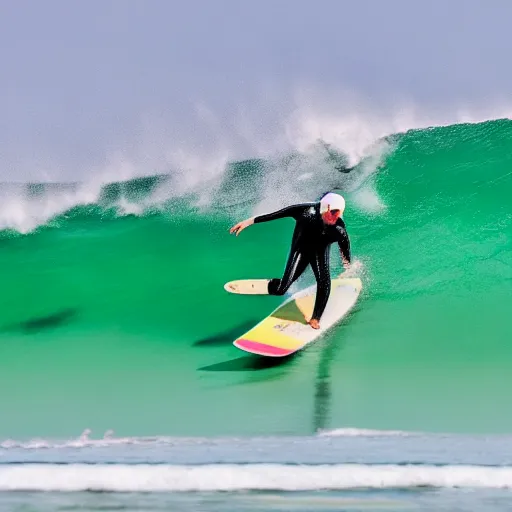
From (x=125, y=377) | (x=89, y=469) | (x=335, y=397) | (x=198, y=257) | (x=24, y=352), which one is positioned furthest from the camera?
(x=198, y=257)

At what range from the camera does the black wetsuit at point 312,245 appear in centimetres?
296

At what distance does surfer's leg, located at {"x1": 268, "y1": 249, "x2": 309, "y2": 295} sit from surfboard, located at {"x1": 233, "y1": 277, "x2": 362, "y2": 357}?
3.0 inches

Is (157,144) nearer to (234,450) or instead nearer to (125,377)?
(125,377)

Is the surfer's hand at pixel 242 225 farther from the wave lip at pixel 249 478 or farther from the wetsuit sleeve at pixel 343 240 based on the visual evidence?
the wave lip at pixel 249 478

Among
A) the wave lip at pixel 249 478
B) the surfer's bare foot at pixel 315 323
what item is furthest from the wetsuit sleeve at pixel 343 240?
the wave lip at pixel 249 478

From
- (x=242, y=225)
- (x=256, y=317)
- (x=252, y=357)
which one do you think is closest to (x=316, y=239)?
(x=242, y=225)

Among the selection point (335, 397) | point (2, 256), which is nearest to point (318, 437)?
point (335, 397)

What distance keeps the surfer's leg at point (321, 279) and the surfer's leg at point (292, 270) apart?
2.7 inches

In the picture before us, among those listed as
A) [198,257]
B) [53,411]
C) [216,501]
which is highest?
[198,257]

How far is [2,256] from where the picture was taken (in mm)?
3455

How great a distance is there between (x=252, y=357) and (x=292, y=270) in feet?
1.36

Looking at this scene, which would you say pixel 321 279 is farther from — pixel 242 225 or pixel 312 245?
pixel 242 225

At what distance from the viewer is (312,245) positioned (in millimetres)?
2986

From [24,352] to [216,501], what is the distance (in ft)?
4.60
